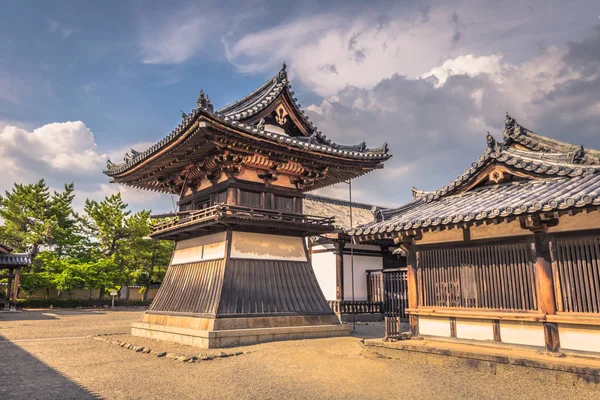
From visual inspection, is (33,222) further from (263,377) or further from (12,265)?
(263,377)

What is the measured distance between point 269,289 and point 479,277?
8.03 meters

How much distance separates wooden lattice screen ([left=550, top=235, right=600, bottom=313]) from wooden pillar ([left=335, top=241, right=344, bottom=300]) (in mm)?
15063

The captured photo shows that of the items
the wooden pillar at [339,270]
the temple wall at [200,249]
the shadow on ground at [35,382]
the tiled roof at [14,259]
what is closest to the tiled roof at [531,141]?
the temple wall at [200,249]

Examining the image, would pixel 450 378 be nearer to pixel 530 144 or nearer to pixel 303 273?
pixel 530 144

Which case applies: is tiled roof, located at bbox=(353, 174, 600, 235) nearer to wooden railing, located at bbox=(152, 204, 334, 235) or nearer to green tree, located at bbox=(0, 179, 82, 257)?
wooden railing, located at bbox=(152, 204, 334, 235)

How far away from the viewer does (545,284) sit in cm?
884

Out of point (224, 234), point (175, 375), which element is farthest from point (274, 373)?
point (224, 234)

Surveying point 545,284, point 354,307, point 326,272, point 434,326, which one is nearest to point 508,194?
point 545,284

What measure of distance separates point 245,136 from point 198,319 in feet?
21.9

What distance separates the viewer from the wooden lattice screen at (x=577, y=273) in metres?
8.30

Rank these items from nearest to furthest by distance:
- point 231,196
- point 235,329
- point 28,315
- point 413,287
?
point 413,287
point 235,329
point 231,196
point 28,315

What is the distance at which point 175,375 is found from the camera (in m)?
9.68

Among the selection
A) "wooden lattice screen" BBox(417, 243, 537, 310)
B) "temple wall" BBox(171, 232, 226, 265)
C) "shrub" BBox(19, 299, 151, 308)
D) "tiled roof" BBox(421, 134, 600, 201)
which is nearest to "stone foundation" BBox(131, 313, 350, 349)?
"temple wall" BBox(171, 232, 226, 265)

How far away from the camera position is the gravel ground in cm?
778
